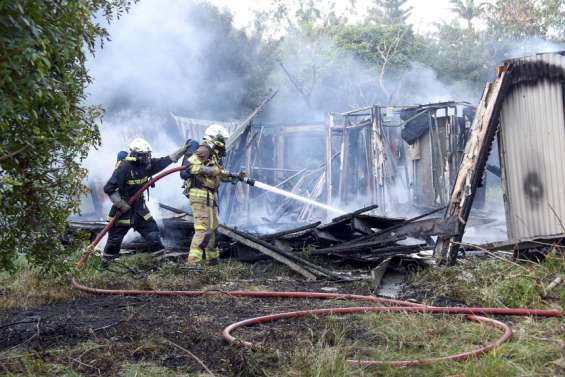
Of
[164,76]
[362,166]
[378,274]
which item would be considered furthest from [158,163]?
[164,76]

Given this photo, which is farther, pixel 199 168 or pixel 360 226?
pixel 199 168

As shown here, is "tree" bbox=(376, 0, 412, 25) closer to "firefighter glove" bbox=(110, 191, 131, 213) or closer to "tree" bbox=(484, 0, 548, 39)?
"tree" bbox=(484, 0, 548, 39)

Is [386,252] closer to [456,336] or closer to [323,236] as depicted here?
[323,236]

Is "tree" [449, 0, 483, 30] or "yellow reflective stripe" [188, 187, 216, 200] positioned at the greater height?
"tree" [449, 0, 483, 30]

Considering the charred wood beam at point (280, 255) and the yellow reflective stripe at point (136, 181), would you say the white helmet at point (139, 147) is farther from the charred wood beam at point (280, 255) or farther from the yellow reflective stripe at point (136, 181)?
the charred wood beam at point (280, 255)

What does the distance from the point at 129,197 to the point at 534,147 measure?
5.51 meters

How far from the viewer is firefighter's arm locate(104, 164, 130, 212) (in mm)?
8523

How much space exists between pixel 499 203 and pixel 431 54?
13973mm

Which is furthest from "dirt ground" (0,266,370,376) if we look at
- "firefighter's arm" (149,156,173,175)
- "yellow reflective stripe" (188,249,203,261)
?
"firefighter's arm" (149,156,173,175)

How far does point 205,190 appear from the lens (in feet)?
28.1

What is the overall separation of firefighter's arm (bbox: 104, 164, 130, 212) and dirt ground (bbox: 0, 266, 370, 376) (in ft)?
8.20

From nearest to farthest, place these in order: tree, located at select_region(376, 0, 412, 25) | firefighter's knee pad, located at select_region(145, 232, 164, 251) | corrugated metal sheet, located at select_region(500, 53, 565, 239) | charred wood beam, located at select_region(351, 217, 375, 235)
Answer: corrugated metal sheet, located at select_region(500, 53, 565, 239)
charred wood beam, located at select_region(351, 217, 375, 235)
firefighter's knee pad, located at select_region(145, 232, 164, 251)
tree, located at select_region(376, 0, 412, 25)

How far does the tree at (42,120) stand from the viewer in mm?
2785

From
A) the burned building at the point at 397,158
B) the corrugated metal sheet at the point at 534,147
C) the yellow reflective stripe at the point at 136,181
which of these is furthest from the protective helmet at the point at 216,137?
the burned building at the point at 397,158
